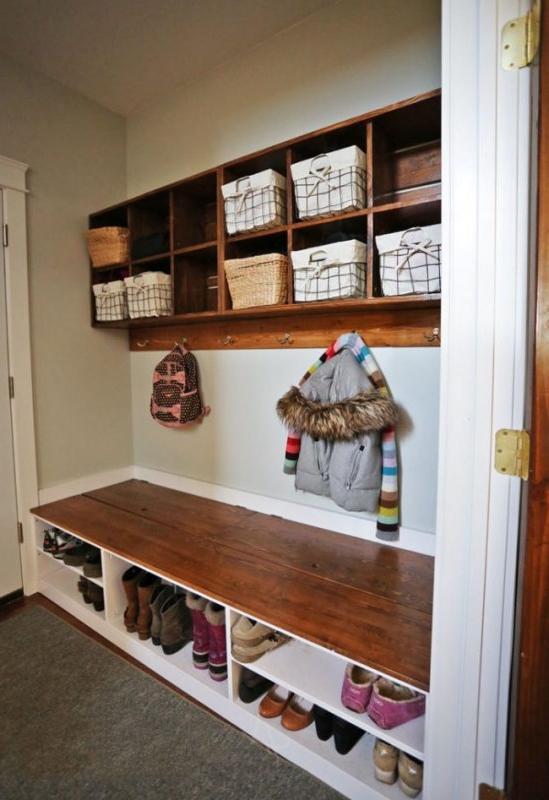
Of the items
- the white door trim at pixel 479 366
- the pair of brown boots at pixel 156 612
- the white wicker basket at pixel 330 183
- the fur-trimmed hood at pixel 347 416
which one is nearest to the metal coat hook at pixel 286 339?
the fur-trimmed hood at pixel 347 416

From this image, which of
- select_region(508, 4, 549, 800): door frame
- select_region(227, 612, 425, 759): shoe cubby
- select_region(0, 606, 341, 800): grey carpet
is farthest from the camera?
select_region(0, 606, 341, 800): grey carpet

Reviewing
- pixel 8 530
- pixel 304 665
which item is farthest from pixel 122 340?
pixel 304 665

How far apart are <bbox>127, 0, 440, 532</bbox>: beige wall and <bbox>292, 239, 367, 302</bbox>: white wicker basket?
0.34 meters

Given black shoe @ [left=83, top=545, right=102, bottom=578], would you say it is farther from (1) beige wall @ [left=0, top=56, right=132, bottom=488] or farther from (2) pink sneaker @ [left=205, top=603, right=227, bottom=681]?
(2) pink sneaker @ [left=205, top=603, right=227, bottom=681]

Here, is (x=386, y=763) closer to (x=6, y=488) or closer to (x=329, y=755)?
(x=329, y=755)

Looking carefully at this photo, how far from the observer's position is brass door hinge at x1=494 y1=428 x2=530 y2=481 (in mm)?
769

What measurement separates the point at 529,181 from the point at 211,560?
1.49m

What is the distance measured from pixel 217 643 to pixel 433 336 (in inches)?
54.5

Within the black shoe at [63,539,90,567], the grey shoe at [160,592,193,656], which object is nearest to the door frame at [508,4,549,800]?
the grey shoe at [160,592,193,656]

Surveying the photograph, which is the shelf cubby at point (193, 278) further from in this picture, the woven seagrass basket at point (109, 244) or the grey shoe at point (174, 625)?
the grey shoe at point (174, 625)

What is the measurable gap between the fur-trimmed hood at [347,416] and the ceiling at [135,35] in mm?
1649

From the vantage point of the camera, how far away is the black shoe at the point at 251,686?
141cm

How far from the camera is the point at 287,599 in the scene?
133cm

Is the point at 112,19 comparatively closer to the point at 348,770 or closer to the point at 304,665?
the point at 304,665
